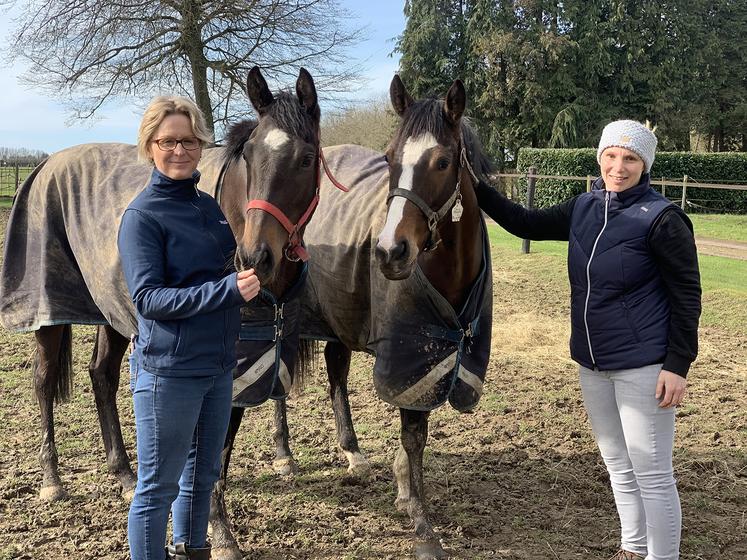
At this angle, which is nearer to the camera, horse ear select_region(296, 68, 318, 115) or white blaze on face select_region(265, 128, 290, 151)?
white blaze on face select_region(265, 128, 290, 151)

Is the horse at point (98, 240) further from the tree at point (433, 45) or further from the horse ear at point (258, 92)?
the tree at point (433, 45)

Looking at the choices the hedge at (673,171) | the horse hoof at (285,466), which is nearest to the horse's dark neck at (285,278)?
the horse hoof at (285,466)

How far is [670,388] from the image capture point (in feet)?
7.45

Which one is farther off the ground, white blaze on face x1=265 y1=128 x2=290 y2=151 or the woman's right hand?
white blaze on face x1=265 y1=128 x2=290 y2=151

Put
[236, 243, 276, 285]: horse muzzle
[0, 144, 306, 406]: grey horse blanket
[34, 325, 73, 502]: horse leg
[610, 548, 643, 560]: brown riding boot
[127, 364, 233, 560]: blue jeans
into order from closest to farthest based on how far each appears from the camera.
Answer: [127, 364, 233, 560]: blue jeans, [236, 243, 276, 285]: horse muzzle, [610, 548, 643, 560]: brown riding boot, [0, 144, 306, 406]: grey horse blanket, [34, 325, 73, 502]: horse leg

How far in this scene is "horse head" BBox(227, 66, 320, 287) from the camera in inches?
89.7

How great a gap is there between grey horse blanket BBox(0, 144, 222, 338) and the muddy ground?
964mm

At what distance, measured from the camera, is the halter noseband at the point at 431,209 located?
247 cm

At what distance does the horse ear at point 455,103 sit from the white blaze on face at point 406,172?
149mm

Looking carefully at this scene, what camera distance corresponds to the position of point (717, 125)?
2639 centimetres

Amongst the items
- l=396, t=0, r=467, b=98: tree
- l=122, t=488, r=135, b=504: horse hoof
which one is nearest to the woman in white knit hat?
l=122, t=488, r=135, b=504: horse hoof

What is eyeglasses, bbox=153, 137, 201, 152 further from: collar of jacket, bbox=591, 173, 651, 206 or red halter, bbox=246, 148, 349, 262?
collar of jacket, bbox=591, 173, 651, 206

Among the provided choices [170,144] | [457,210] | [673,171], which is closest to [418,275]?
[457,210]

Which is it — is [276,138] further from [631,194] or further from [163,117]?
→ [631,194]
